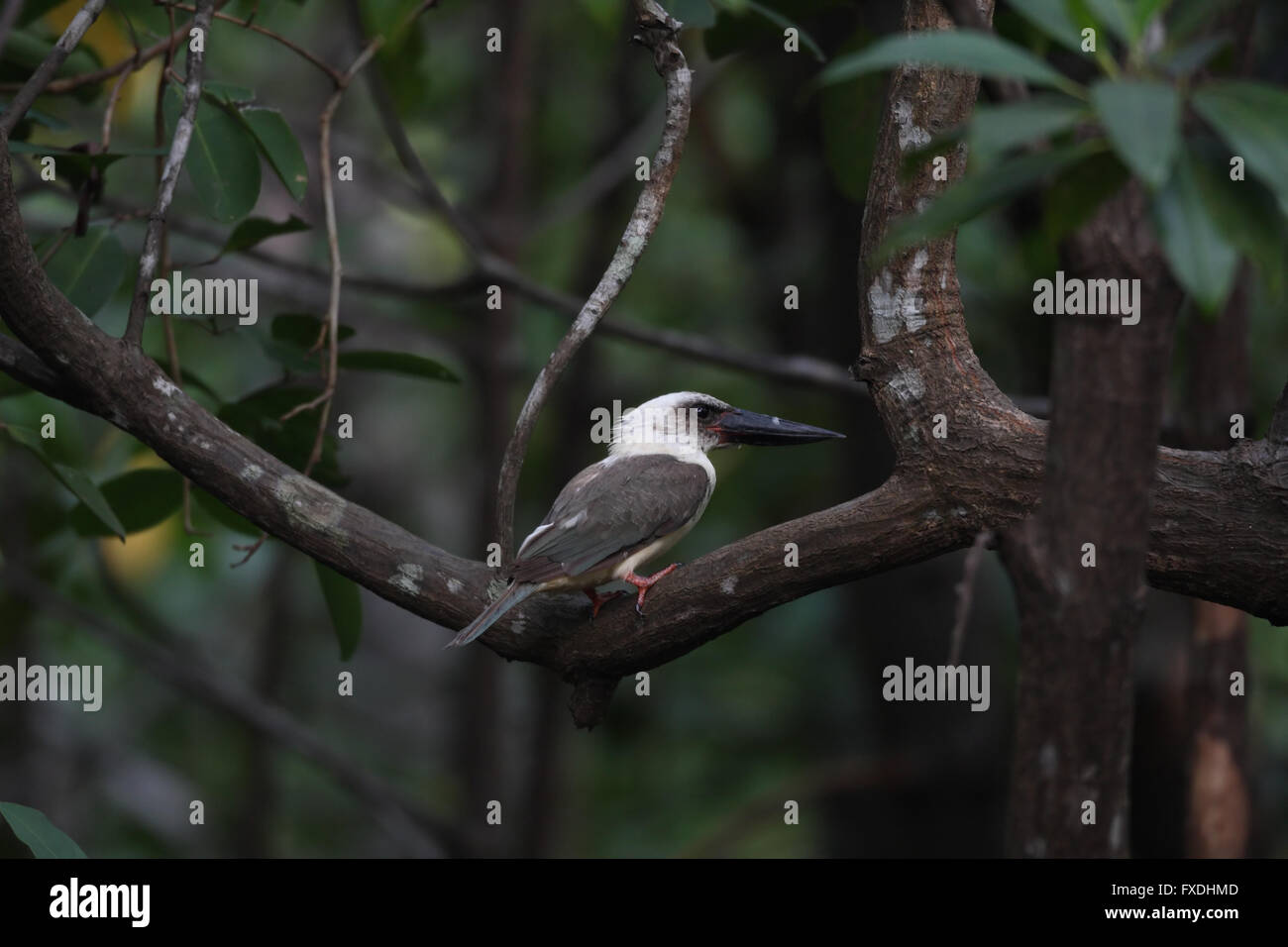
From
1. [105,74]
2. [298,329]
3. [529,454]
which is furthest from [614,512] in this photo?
[529,454]

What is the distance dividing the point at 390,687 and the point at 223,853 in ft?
11.1

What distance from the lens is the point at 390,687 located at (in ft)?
32.9

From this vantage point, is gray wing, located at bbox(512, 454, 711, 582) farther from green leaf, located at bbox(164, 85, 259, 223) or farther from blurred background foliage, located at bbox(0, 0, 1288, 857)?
green leaf, located at bbox(164, 85, 259, 223)

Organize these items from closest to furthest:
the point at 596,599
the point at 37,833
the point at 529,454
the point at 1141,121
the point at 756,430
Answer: the point at 1141,121 < the point at 37,833 < the point at 596,599 < the point at 756,430 < the point at 529,454

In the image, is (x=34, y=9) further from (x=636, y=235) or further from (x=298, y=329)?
(x=636, y=235)

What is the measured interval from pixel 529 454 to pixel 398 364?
11.4 feet

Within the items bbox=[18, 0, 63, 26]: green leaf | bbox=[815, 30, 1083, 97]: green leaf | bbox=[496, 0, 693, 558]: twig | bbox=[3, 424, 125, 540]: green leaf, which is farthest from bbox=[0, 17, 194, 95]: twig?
bbox=[815, 30, 1083, 97]: green leaf

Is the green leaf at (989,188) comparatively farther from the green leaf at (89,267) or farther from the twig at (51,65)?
the green leaf at (89,267)

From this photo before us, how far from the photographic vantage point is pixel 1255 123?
1.18m

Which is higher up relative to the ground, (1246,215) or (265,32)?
(265,32)

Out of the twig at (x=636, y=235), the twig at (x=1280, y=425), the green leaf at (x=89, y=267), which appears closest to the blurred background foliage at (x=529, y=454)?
the green leaf at (x=89, y=267)

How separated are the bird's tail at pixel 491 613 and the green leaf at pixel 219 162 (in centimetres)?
100

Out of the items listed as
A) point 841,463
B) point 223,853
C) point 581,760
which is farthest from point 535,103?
point 223,853

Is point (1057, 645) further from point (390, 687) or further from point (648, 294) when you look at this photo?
point (390, 687)
